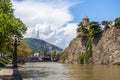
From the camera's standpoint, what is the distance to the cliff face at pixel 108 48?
132087 millimetres

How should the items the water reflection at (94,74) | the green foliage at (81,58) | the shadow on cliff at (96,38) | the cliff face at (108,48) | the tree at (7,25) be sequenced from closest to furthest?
1. the water reflection at (94,74)
2. the tree at (7,25)
3. the cliff face at (108,48)
4. the shadow on cliff at (96,38)
5. the green foliage at (81,58)

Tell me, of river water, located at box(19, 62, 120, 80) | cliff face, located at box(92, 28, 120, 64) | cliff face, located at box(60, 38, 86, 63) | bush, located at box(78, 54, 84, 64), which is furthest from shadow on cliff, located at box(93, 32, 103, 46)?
river water, located at box(19, 62, 120, 80)

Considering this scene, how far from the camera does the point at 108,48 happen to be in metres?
136

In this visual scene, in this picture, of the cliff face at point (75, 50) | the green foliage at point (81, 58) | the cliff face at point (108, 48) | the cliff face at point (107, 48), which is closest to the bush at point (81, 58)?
the green foliage at point (81, 58)

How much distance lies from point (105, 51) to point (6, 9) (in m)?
92.3

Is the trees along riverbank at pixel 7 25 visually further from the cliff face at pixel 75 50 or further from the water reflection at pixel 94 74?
the cliff face at pixel 75 50

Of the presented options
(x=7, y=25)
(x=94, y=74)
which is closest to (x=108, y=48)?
(x=94, y=74)

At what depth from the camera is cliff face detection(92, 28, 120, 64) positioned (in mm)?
132087

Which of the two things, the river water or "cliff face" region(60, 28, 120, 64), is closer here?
the river water

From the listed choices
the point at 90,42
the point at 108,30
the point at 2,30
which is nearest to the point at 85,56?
the point at 90,42

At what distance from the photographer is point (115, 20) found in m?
135

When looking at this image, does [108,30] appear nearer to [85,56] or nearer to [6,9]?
[85,56]

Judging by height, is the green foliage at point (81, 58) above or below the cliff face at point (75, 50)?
below

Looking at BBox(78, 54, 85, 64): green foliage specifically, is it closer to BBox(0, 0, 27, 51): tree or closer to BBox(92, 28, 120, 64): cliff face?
BBox(92, 28, 120, 64): cliff face
